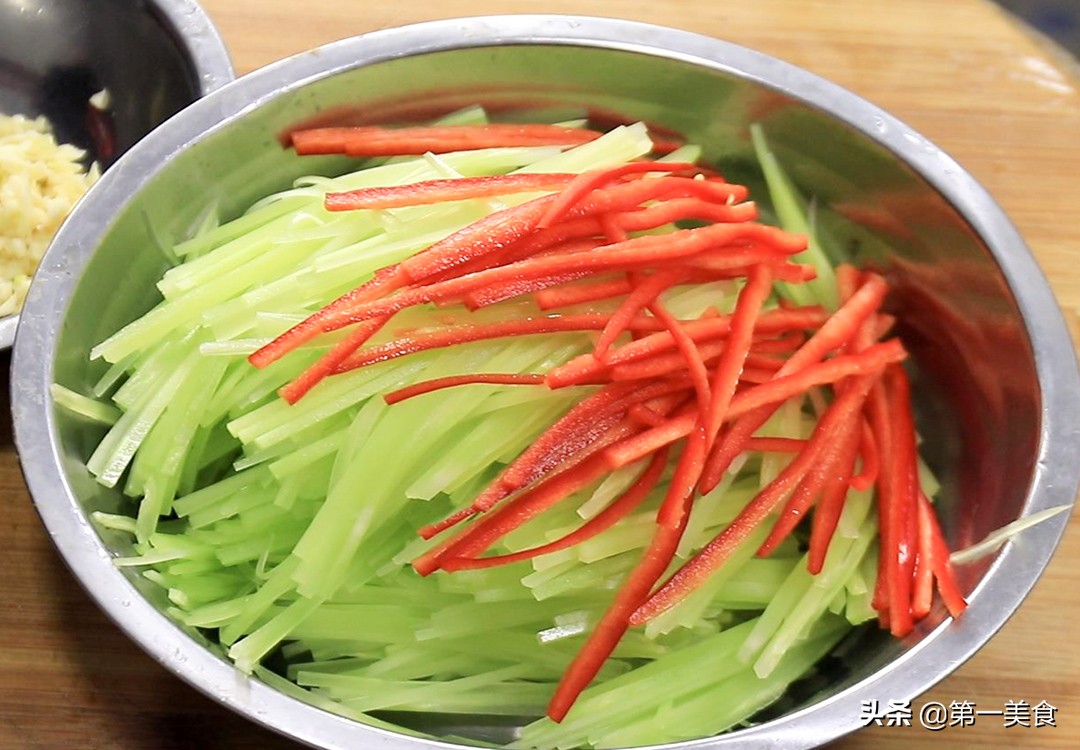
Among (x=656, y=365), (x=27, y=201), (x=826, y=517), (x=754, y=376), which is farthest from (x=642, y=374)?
(x=27, y=201)

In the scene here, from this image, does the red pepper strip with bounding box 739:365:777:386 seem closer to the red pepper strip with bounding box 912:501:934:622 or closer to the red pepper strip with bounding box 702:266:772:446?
the red pepper strip with bounding box 702:266:772:446

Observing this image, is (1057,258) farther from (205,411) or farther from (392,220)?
(205,411)

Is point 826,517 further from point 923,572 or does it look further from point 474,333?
point 474,333

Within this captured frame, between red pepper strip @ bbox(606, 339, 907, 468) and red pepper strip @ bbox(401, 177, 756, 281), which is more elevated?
red pepper strip @ bbox(401, 177, 756, 281)

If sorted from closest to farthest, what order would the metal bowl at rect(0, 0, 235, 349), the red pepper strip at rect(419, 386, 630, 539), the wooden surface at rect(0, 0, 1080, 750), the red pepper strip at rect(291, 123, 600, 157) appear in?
the red pepper strip at rect(419, 386, 630, 539), the wooden surface at rect(0, 0, 1080, 750), the red pepper strip at rect(291, 123, 600, 157), the metal bowl at rect(0, 0, 235, 349)

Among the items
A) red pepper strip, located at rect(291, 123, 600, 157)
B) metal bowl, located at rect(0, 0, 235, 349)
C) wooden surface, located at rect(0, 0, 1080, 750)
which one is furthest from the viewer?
metal bowl, located at rect(0, 0, 235, 349)

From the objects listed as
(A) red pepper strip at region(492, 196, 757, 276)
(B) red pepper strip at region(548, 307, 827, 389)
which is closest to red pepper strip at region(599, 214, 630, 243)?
(A) red pepper strip at region(492, 196, 757, 276)

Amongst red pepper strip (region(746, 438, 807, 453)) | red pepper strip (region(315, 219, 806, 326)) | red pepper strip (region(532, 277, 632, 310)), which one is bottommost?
red pepper strip (region(746, 438, 807, 453))
